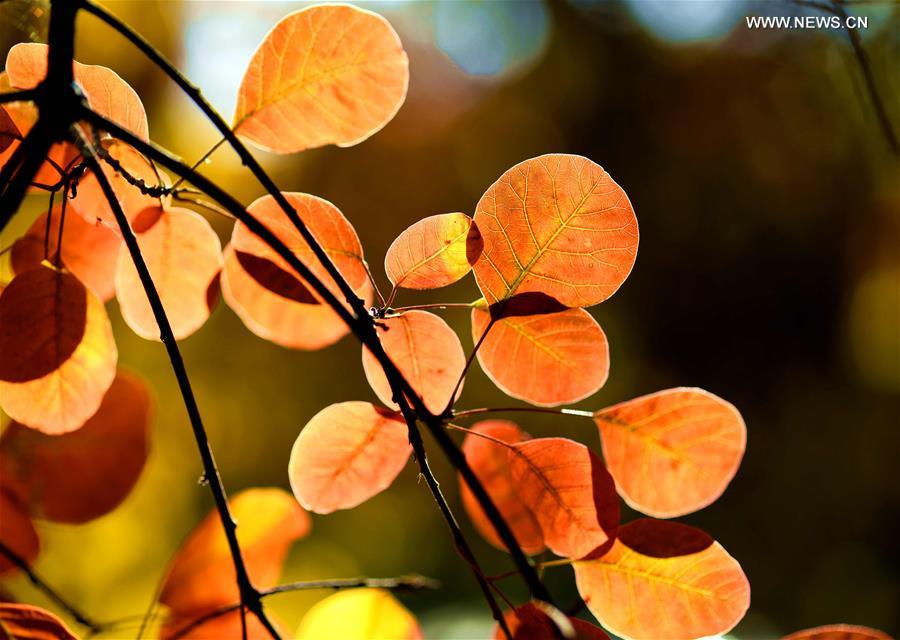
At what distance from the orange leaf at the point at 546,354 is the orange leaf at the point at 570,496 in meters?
0.04

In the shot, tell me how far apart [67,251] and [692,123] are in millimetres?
4250

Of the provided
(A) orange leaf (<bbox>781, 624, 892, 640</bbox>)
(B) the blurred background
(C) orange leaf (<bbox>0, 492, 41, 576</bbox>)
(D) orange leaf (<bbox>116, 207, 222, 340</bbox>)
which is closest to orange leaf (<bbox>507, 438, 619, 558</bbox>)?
(A) orange leaf (<bbox>781, 624, 892, 640</bbox>)

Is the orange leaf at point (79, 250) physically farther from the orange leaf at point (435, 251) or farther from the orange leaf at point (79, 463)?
the orange leaf at point (435, 251)

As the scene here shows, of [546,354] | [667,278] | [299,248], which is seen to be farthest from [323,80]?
[667,278]

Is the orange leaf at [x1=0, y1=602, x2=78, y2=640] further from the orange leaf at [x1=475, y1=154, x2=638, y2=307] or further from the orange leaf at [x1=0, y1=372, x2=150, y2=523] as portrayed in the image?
the orange leaf at [x1=475, y1=154, x2=638, y2=307]

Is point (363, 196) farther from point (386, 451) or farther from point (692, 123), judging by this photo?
point (386, 451)

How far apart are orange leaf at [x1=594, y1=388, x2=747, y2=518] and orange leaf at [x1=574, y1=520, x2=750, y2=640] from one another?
3cm

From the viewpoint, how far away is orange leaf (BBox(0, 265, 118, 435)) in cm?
42

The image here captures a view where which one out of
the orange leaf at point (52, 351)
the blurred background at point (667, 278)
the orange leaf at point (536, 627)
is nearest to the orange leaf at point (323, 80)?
the orange leaf at point (52, 351)

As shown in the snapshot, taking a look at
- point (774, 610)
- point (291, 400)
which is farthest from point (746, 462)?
point (291, 400)

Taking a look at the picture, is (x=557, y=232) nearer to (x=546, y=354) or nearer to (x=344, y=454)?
(x=546, y=354)

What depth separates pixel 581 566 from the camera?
16.1 inches

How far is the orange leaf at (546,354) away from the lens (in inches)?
16.1

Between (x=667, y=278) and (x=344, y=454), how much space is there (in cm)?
351
